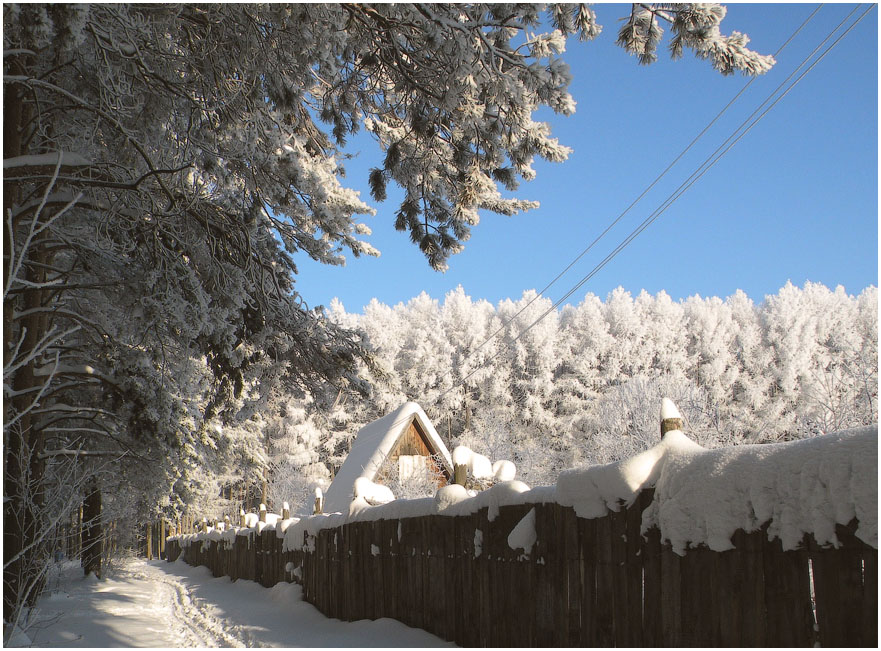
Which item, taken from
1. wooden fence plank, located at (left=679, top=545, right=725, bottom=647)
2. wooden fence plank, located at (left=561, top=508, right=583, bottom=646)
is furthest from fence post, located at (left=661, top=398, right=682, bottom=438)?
wooden fence plank, located at (left=561, top=508, right=583, bottom=646)

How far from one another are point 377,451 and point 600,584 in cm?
2100

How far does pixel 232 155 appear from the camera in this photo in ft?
19.5

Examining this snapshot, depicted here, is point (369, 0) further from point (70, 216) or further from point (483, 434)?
point (483, 434)

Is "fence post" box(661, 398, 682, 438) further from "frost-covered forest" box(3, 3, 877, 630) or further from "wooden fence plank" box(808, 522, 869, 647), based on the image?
"frost-covered forest" box(3, 3, 877, 630)

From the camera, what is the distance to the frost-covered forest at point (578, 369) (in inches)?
1216

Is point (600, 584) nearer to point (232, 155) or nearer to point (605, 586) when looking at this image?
point (605, 586)

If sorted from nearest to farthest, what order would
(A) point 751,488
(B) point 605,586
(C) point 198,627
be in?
(A) point 751,488 < (B) point 605,586 < (C) point 198,627

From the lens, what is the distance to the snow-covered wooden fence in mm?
2672

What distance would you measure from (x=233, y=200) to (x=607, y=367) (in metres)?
37.1

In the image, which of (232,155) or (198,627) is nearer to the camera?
(232,155)

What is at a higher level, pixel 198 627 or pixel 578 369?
pixel 578 369

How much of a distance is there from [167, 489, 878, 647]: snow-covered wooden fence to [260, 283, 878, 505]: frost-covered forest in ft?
73.3

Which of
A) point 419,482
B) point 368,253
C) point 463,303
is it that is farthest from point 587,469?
point 463,303

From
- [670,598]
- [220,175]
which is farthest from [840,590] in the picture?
[220,175]
